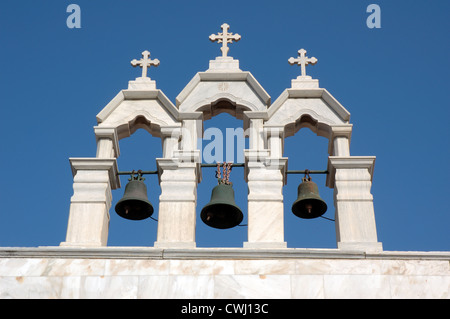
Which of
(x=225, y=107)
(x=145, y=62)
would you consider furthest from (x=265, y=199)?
(x=145, y=62)

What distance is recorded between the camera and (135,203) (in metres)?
19.6

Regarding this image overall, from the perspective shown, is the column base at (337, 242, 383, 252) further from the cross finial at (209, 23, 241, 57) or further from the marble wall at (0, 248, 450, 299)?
the cross finial at (209, 23, 241, 57)

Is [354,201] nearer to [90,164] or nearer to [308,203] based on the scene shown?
[308,203]

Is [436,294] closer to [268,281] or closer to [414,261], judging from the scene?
[414,261]

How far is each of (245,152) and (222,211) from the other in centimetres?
108

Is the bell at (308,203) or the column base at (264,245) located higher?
the bell at (308,203)

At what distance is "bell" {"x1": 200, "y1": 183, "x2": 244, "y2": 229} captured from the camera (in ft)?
63.1

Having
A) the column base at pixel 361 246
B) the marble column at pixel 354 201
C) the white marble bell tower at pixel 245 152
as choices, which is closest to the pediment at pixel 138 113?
the white marble bell tower at pixel 245 152

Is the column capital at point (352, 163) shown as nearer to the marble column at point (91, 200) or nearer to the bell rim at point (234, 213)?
the bell rim at point (234, 213)

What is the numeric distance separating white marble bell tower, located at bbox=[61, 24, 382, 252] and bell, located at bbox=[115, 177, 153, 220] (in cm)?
26

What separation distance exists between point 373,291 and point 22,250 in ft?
16.9

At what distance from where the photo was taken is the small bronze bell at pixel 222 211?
19219 mm

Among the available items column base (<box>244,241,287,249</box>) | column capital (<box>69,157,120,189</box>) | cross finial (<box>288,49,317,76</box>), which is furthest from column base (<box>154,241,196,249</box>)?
cross finial (<box>288,49,317,76</box>)

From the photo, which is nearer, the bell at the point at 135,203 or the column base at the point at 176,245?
the column base at the point at 176,245
